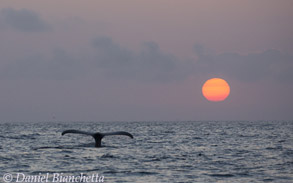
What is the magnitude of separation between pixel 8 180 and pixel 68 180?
212cm

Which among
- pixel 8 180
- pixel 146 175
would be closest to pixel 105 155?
pixel 146 175

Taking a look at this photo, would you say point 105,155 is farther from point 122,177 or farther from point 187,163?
point 122,177

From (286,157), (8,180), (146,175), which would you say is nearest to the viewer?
(8,180)

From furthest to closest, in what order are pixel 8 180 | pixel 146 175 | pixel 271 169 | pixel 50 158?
pixel 50 158
pixel 271 169
pixel 146 175
pixel 8 180

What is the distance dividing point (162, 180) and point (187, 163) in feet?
15.9

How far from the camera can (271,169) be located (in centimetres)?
1942

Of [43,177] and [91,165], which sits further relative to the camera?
[91,165]

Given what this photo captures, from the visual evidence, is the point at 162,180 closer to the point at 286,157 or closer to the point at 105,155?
the point at 105,155

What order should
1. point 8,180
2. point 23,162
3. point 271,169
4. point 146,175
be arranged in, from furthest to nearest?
1. point 23,162
2. point 271,169
3. point 146,175
4. point 8,180

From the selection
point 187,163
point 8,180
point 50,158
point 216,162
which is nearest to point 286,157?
point 216,162

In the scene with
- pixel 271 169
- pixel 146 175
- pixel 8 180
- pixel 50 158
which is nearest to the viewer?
pixel 8 180

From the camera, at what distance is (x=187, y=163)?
21203 mm

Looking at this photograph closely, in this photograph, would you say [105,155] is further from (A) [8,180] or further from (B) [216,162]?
→ (A) [8,180]

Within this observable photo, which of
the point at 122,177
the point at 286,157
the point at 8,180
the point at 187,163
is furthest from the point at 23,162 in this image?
the point at 286,157
